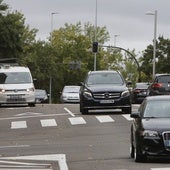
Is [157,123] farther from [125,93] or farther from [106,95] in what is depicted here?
[125,93]

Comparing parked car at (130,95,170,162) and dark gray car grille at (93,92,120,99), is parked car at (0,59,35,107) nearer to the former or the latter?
dark gray car grille at (93,92,120,99)

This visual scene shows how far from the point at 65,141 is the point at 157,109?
6.90m

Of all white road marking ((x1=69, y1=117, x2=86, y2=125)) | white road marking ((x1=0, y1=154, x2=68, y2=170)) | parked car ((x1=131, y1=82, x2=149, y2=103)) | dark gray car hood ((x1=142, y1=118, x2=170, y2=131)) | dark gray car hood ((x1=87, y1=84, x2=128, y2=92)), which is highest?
dark gray car hood ((x1=142, y1=118, x2=170, y2=131))

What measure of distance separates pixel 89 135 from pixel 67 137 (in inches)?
28.2

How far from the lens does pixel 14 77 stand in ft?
142

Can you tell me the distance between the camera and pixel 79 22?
114875 millimetres

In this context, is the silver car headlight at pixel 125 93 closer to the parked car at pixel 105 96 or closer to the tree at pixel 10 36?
the parked car at pixel 105 96

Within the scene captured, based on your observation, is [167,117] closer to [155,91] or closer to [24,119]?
[24,119]

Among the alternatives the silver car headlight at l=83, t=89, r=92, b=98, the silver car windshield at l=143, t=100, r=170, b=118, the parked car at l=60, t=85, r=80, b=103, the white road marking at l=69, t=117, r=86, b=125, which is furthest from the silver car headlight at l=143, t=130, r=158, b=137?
the parked car at l=60, t=85, r=80, b=103

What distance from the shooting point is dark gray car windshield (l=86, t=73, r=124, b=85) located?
34.6 meters

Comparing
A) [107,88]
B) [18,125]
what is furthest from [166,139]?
[107,88]

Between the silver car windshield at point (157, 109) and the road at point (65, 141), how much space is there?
0.91 metres

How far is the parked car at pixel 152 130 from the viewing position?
53.2 feet

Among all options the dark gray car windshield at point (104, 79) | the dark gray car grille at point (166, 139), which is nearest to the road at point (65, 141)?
the dark gray car grille at point (166, 139)
